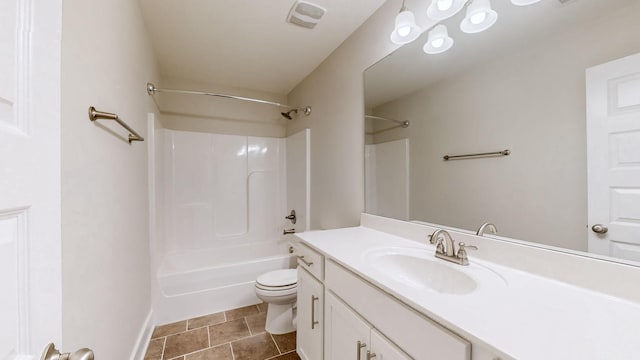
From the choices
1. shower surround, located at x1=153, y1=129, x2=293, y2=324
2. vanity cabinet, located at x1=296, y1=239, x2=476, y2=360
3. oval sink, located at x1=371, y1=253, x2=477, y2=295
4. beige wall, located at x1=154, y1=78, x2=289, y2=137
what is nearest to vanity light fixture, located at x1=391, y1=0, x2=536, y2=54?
oval sink, located at x1=371, y1=253, x2=477, y2=295

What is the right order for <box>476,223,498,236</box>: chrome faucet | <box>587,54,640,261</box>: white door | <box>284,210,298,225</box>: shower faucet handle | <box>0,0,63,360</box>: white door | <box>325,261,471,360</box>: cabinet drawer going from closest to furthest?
1. <box>0,0,63,360</box>: white door
2. <box>325,261,471,360</box>: cabinet drawer
3. <box>587,54,640,261</box>: white door
4. <box>476,223,498,236</box>: chrome faucet
5. <box>284,210,298,225</box>: shower faucet handle

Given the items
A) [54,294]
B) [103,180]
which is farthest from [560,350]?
[103,180]

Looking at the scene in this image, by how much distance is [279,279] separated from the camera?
2010mm

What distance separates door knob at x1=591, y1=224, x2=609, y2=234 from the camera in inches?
32.3

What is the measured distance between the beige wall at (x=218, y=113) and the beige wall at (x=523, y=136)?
2.21 metres

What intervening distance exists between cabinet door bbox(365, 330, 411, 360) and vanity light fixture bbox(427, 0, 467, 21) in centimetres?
146

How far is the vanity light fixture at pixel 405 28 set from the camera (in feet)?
4.30

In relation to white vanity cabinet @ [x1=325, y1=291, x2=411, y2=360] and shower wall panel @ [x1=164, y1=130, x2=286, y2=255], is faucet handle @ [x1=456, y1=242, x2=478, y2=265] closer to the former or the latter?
white vanity cabinet @ [x1=325, y1=291, x2=411, y2=360]

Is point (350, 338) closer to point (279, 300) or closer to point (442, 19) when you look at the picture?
point (279, 300)

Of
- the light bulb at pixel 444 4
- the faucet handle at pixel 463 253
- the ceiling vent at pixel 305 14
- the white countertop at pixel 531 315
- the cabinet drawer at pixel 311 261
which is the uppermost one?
the ceiling vent at pixel 305 14

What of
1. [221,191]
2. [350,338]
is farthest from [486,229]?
[221,191]

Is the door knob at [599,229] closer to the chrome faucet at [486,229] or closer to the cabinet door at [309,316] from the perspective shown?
the chrome faucet at [486,229]

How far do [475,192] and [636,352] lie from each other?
727mm

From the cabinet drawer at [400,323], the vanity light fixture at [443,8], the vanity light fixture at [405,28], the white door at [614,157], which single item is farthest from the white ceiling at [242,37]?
the cabinet drawer at [400,323]
